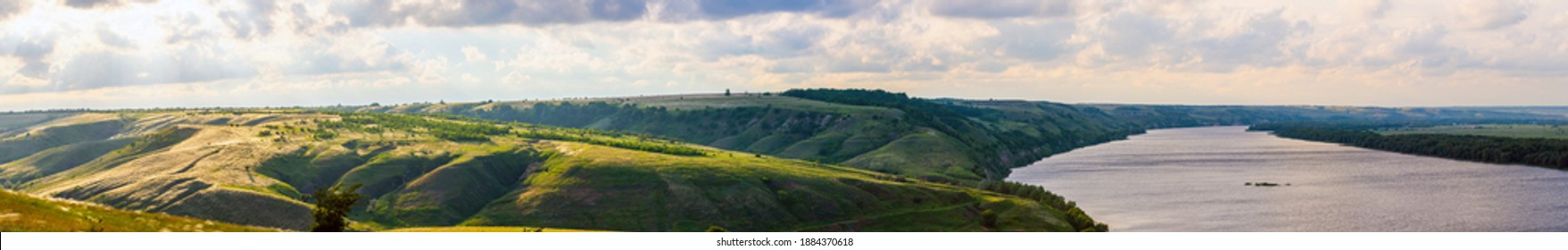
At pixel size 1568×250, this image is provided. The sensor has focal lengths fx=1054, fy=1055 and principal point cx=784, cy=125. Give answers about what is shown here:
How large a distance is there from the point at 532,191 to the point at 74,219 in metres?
95.0

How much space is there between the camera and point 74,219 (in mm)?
58062

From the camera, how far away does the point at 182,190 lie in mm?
137500

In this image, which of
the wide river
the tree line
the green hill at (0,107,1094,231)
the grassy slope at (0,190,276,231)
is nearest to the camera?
the grassy slope at (0,190,276,231)

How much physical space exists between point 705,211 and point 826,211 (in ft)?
53.7

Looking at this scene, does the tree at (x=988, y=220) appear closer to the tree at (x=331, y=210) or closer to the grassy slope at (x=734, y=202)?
the grassy slope at (x=734, y=202)

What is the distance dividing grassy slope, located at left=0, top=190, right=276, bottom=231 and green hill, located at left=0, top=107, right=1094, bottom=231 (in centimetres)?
6667

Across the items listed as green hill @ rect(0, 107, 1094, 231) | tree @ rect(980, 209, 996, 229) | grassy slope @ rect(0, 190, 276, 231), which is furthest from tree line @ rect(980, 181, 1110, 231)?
grassy slope @ rect(0, 190, 276, 231)

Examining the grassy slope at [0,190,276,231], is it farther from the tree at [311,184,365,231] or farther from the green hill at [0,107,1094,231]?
the green hill at [0,107,1094,231]

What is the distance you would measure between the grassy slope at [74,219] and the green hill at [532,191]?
6667cm

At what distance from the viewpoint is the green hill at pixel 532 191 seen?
441 feet

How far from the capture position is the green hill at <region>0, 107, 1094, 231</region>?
441 ft

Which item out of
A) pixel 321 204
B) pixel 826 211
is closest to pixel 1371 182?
pixel 826 211

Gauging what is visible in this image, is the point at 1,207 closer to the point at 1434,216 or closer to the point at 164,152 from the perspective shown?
the point at 164,152

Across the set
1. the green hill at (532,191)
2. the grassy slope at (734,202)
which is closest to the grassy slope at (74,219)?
the green hill at (532,191)
